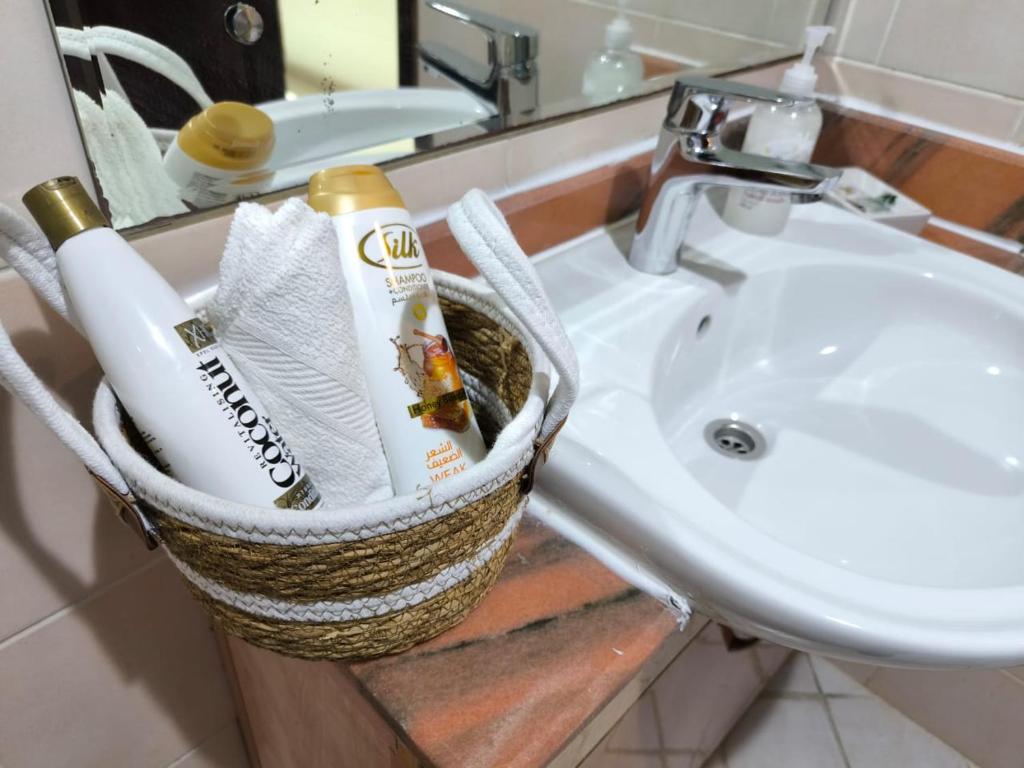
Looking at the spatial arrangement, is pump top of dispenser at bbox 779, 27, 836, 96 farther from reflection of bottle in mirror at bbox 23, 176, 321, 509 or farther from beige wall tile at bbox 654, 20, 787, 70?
reflection of bottle in mirror at bbox 23, 176, 321, 509

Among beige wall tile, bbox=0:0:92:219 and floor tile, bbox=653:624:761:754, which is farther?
floor tile, bbox=653:624:761:754

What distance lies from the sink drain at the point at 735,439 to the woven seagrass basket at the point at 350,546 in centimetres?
33

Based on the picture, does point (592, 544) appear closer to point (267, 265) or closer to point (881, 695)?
point (267, 265)

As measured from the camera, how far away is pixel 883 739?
102cm

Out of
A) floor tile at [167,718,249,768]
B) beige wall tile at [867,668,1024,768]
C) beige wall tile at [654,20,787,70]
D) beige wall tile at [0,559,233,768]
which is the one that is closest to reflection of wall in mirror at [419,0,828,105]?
beige wall tile at [654,20,787,70]

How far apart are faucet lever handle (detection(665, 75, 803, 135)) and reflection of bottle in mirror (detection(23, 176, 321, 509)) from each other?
39cm

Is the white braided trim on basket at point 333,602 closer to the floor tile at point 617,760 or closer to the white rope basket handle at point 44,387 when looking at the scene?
the white rope basket handle at point 44,387

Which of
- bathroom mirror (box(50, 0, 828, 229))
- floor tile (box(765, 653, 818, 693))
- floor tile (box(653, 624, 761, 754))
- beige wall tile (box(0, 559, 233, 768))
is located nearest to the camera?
bathroom mirror (box(50, 0, 828, 229))

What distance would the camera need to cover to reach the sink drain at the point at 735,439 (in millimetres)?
615

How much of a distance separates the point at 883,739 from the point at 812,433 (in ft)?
2.22

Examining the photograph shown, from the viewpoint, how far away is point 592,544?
42 cm

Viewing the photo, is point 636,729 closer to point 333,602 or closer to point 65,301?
point 333,602

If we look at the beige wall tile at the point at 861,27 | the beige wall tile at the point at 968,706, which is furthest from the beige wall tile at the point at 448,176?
the beige wall tile at the point at 968,706

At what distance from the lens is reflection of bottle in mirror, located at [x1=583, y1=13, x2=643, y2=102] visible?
603mm
